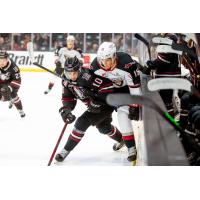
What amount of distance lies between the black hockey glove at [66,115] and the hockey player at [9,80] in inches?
8.9

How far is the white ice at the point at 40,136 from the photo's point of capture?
5.84 ft

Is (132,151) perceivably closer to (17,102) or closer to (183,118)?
(183,118)

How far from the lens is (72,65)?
1832 mm

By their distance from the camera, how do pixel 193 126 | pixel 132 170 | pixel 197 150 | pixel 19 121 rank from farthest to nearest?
pixel 19 121 → pixel 132 170 → pixel 193 126 → pixel 197 150

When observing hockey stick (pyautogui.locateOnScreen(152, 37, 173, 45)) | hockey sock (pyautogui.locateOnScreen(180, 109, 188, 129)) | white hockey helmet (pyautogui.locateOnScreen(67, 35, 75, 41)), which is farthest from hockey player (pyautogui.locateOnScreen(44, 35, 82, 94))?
hockey sock (pyautogui.locateOnScreen(180, 109, 188, 129))

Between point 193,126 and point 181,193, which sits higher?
point 193,126

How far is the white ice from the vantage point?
1.78m

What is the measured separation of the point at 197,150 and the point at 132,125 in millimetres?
571

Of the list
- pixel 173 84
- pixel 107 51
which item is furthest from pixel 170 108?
pixel 107 51

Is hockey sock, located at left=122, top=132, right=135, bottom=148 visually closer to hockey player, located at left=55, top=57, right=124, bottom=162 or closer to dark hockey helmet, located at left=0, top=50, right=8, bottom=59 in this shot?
hockey player, located at left=55, top=57, right=124, bottom=162
